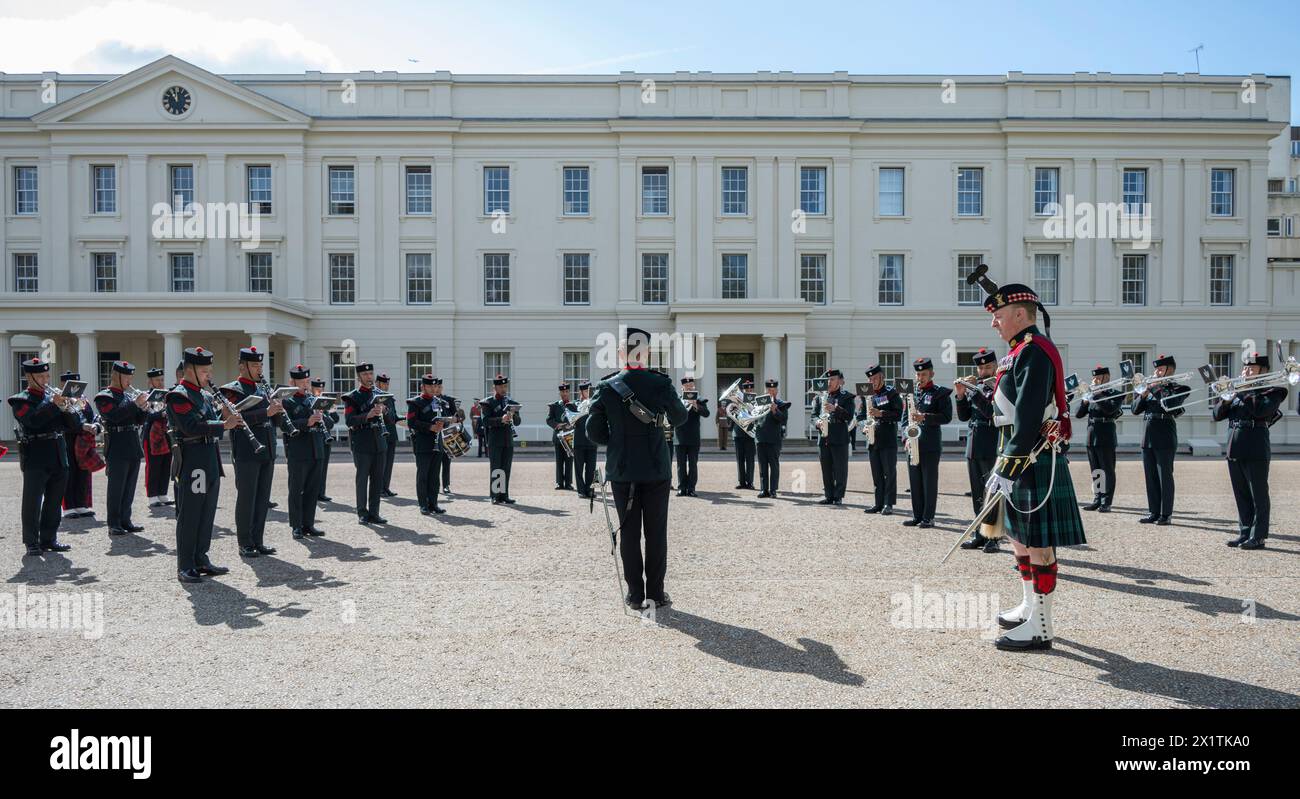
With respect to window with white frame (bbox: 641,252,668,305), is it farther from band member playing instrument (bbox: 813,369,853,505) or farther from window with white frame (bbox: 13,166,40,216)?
window with white frame (bbox: 13,166,40,216)

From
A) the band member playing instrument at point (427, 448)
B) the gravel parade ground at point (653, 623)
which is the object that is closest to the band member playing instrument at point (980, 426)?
the gravel parade ground at point (653, 623)

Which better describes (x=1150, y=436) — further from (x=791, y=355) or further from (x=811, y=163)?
(x=811, y=163)

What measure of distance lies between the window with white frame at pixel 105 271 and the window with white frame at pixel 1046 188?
3788cm

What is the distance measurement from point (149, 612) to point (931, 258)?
33039 millimetres

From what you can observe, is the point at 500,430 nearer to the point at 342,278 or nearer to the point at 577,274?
the point at 577,274

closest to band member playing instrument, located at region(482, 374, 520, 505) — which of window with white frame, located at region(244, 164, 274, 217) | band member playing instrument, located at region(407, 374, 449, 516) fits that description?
band member playing instrument, located at region(407, 374, 449, 516)

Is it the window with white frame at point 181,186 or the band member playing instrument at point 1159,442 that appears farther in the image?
the window with white frame at point 181,186

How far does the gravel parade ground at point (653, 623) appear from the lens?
499 cm

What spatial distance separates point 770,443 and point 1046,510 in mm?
10236

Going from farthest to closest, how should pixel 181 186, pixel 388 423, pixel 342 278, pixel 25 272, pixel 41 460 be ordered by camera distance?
1. pixel 25 272
2. pixel 342 278
3. pixel 181 186
4. pixel 388 423
5. pixel 41 460

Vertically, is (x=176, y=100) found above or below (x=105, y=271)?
above

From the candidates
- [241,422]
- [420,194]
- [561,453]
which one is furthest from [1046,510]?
[420,194]

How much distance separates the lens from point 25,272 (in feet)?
116

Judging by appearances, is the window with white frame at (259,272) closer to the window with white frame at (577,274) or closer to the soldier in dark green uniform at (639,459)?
the window with white frame at (577,274)
